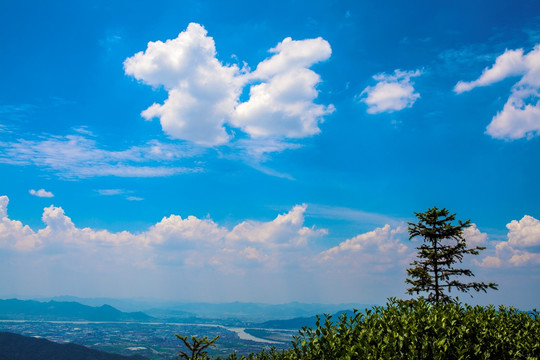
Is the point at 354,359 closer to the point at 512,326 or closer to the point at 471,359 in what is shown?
the point at 471,359

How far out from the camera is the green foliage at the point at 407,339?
1046cm

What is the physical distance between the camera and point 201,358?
10.1 meters

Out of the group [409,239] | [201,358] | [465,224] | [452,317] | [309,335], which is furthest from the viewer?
[409,239]

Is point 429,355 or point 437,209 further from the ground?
point 437,209

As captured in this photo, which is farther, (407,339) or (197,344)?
(407,339)

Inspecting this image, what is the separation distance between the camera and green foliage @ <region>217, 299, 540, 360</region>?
10461 mm

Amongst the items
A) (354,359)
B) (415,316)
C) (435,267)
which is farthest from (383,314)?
(435,267)

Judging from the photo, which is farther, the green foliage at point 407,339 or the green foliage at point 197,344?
the green foliage at point 407,339

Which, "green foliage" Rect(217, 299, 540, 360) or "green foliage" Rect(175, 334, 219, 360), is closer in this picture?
"green foliage" Rect(175, 334, 219, 360)

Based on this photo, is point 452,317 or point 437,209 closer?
point 452,317

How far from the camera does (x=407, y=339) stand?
11000 mm

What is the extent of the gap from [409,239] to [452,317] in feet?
56.3

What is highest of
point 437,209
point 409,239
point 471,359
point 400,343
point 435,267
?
point 437,209

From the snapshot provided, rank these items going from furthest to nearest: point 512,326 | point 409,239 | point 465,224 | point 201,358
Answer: point 409,239
point 465,224
point 512,326
point 201,358
